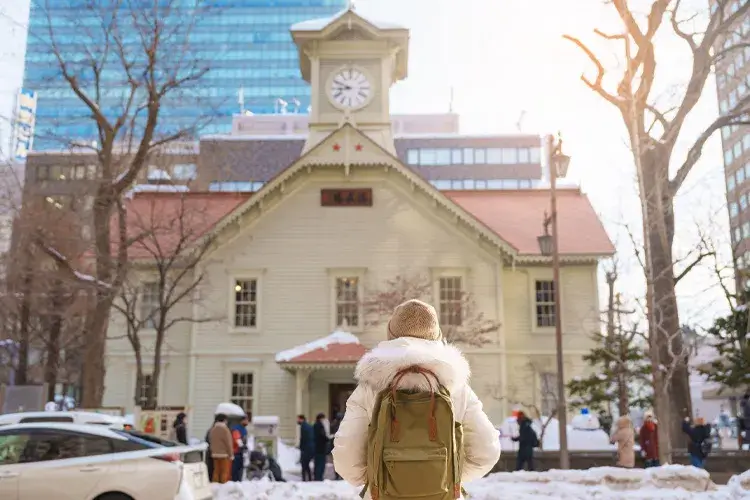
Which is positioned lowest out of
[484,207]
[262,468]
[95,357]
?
[262,468]

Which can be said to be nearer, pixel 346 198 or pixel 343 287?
pixel 343 287

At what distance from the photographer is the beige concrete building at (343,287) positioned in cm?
2647

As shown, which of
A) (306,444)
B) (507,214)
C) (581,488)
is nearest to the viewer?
(581,488)

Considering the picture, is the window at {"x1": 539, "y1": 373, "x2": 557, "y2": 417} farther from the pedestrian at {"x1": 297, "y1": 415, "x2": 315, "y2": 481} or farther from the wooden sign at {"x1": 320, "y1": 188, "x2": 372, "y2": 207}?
the pedestrian at {"x1": 297, "y1": 415, "x2": 315, "y2": 481}

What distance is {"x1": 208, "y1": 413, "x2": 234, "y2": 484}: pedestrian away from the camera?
1436cm

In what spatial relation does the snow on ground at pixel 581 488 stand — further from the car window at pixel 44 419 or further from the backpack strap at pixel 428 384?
the backpack strap at pixel 428 384

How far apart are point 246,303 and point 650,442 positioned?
1535 centimetres

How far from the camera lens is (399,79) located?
116 ft

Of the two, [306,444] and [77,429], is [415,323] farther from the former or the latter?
[306,444]

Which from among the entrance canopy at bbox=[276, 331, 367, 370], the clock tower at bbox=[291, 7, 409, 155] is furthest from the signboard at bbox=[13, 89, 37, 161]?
the clock tower at bbox=[291, 7, 409, 155]

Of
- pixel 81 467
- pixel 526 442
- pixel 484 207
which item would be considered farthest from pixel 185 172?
pixel 81 467

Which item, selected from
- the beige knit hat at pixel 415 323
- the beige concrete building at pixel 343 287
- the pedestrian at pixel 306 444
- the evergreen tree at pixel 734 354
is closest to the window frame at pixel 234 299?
the beige concrete building at pixel 343 287

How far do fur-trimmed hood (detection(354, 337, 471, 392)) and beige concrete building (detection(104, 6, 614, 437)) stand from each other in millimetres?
21855

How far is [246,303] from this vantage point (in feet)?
89.3
